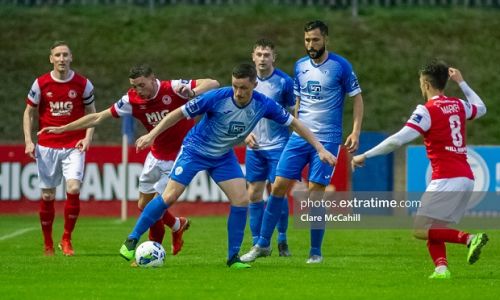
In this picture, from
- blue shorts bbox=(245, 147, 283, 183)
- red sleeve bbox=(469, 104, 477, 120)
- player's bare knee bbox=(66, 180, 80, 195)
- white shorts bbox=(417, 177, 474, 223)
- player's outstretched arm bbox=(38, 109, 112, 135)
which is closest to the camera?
white shorts bbox=(417, 177, 474, 223)

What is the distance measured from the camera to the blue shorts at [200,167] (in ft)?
42.8

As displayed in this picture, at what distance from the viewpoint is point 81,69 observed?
32.3m

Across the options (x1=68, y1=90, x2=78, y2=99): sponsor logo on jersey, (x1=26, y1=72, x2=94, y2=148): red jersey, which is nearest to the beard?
(x1=26, y1=72, x2=94, y2=148): red jersey

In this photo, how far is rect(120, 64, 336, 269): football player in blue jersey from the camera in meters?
12.6

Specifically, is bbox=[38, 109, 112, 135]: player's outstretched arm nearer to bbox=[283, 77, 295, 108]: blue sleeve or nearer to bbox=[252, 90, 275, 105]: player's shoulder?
bbox=[252, 90, 275, 105]: player's shoulder

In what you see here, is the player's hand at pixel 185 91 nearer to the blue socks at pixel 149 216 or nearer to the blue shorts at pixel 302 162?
the blue shorts at pixel 302 162

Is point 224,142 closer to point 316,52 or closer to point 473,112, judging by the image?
point 316,52

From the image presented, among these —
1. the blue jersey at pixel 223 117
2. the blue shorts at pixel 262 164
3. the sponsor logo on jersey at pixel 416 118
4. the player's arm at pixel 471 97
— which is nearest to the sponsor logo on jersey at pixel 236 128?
the blue jersey at pixel 223 117

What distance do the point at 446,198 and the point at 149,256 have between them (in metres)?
3.09

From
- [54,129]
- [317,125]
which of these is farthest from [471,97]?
[54,129]

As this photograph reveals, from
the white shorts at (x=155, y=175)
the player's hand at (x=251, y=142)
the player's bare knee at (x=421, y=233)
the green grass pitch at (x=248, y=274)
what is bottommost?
the green grass pitch at (x=248, y=274)

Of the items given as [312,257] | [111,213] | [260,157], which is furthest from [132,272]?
[111,213]

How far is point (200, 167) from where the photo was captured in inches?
514

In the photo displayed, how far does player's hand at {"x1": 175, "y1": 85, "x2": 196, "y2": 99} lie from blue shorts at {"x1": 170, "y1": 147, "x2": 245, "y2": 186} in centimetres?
98
